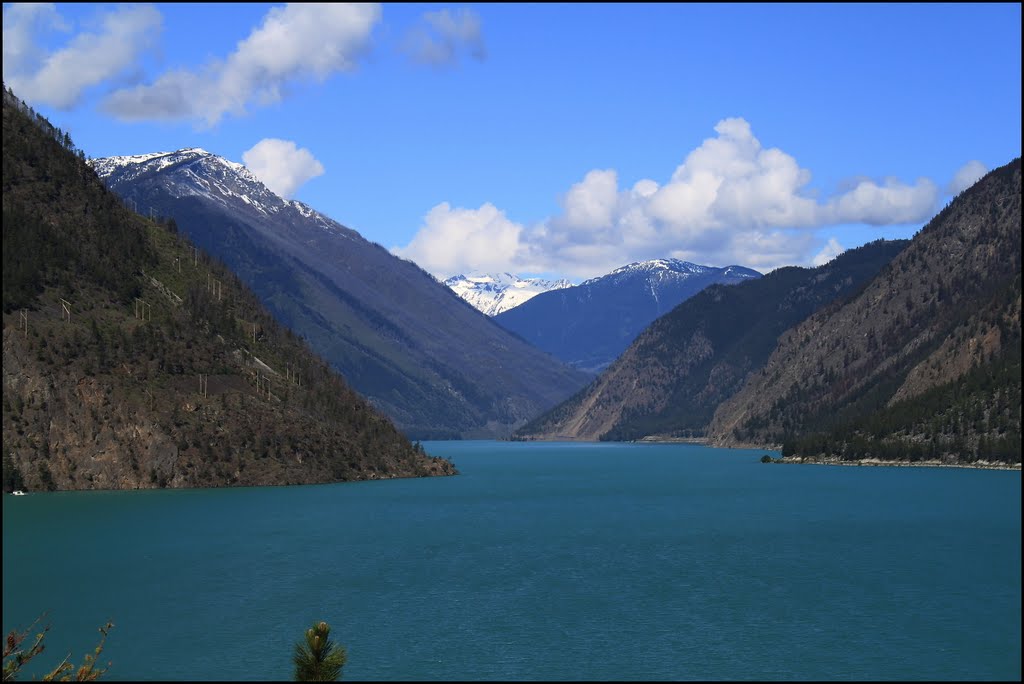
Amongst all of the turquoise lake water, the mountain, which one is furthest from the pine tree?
the mountain

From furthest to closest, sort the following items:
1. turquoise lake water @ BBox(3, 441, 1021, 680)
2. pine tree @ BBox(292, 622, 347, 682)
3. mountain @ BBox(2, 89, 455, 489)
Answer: mountain @ BBox(2, 89, 455, 489), turquoise lake water @ BBox(3, 441, 1021, 680), pine tree @ BBox(292, 622, 347, 682)

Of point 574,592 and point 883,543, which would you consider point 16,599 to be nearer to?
point 574,592

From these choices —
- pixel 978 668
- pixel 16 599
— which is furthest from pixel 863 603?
pixel 16 599

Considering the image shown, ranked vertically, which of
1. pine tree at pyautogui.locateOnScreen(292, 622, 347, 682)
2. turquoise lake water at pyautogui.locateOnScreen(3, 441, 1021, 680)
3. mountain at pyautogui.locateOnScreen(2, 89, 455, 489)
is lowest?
turquoise lake water at pyautogui.locateOnScreen(3, 441, 1021, 680)

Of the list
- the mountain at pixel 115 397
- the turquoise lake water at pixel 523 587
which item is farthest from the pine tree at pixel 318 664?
the mountain at pixel 115 397

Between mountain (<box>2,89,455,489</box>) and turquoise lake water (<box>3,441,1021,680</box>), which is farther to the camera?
mountain (<box>2,89,455,489</box>)

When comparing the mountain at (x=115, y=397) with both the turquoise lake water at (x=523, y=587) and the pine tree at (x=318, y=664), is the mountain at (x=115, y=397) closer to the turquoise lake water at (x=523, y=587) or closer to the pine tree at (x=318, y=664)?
the turquoise lake water at (x=523, y=587)

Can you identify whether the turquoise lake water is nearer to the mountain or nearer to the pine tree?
the mountain

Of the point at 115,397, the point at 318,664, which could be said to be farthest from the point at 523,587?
the point at 115,397
